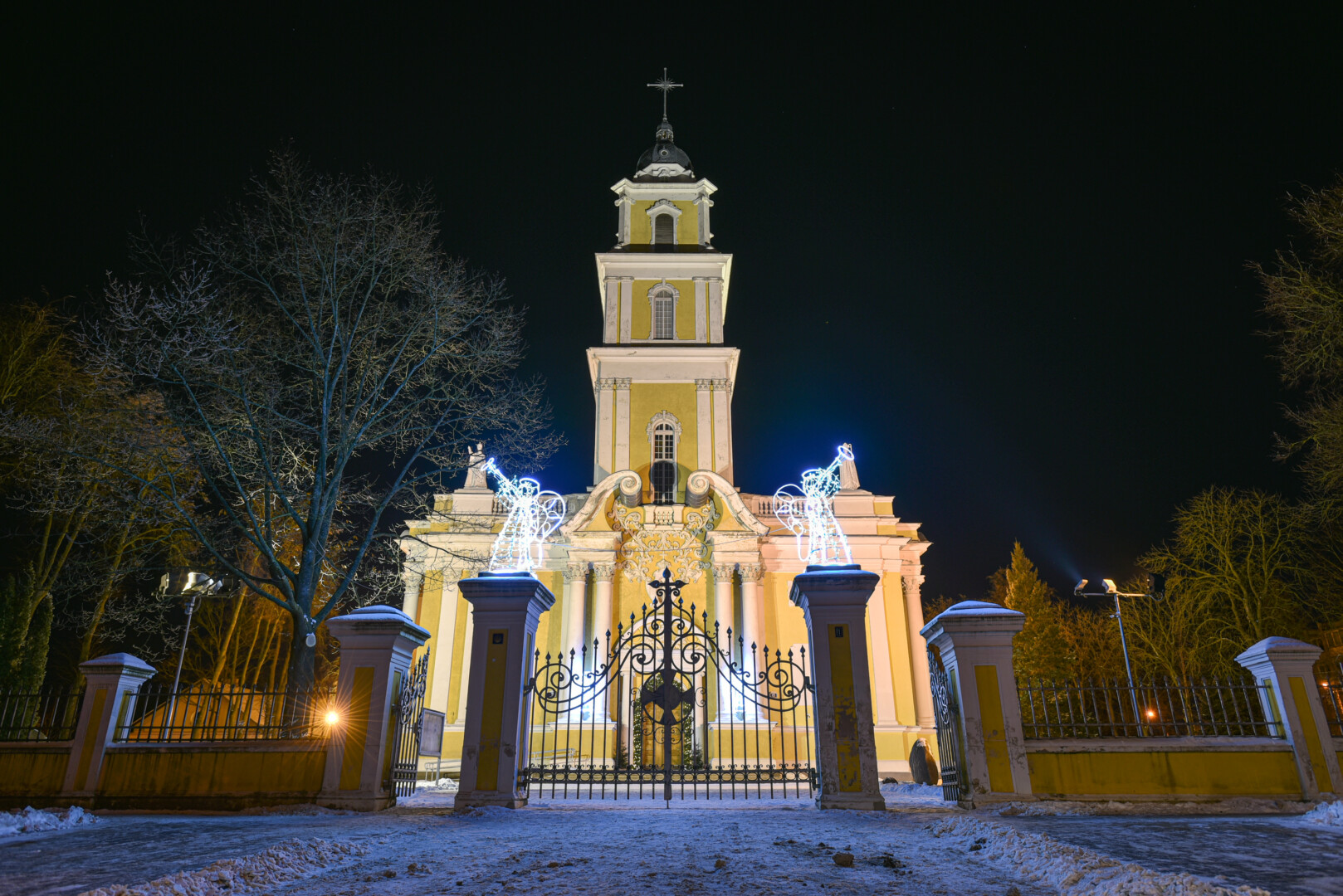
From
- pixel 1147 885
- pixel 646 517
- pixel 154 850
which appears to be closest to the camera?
pixel 1147 885

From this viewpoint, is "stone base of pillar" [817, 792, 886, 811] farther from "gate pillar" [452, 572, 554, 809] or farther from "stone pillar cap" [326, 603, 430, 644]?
"stone pillar cap" [326, 603, 430, 644]

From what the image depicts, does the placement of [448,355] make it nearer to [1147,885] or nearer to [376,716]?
[376,716]

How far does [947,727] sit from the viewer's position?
9758 mm

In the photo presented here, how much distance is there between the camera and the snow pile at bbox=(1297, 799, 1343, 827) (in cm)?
732

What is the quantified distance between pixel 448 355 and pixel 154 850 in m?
11.1

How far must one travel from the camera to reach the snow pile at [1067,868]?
4121 mm

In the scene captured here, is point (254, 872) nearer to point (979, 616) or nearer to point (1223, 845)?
point (1223, 845)

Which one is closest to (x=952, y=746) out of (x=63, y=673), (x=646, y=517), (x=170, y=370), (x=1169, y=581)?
(x=170, y=370)

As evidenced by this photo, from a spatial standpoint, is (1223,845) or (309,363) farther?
(309,363)

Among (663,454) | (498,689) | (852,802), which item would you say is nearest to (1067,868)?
(852,802)

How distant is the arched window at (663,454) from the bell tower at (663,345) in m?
0.03

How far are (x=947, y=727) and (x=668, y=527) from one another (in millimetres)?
15230

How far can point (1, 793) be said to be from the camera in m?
9.76

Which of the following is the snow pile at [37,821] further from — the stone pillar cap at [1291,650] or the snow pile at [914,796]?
the stone pillar cap at [1291,650]
